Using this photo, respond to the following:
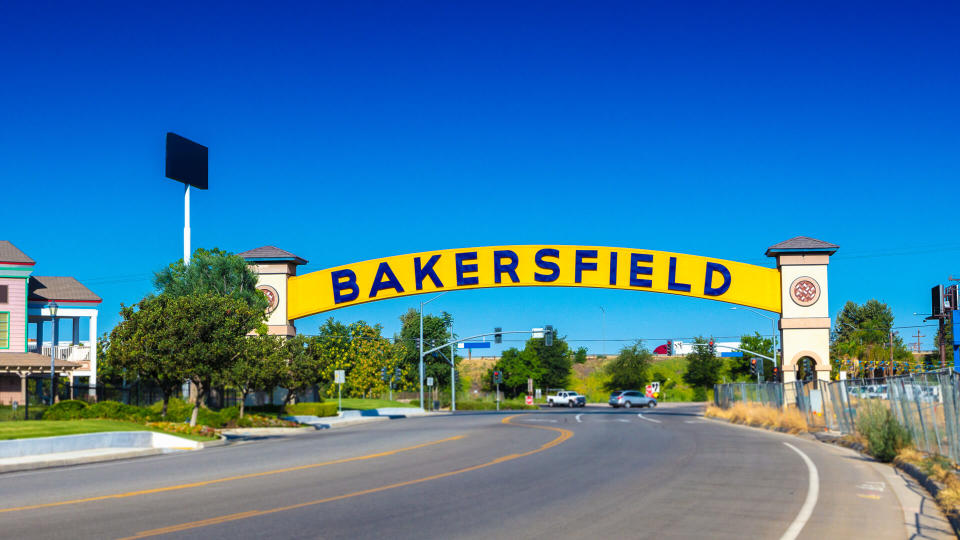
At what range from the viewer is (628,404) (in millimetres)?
77812

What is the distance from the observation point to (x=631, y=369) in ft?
365

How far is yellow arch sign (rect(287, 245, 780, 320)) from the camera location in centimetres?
4253

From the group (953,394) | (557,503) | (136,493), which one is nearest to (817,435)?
(953,394)

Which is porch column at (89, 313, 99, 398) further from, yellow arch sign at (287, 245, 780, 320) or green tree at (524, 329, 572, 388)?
green tree at (524, 329, 572, 388)

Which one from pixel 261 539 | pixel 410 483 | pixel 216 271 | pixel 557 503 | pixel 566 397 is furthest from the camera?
pixel 566 397

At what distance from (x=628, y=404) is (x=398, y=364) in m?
30.2

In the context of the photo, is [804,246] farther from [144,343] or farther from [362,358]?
[362,358]

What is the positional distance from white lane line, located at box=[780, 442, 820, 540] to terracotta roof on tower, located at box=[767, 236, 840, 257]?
2375 cm

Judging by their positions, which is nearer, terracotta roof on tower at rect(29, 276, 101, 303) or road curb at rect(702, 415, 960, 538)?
road curb at rect(702, 415, 960, 538)

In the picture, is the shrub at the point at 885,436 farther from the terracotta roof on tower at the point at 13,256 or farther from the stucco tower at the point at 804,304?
the terracotta roof on tower at the point at 13,256

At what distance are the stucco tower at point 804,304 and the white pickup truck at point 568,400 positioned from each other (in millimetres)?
45571

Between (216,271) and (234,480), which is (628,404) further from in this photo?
(234,480)

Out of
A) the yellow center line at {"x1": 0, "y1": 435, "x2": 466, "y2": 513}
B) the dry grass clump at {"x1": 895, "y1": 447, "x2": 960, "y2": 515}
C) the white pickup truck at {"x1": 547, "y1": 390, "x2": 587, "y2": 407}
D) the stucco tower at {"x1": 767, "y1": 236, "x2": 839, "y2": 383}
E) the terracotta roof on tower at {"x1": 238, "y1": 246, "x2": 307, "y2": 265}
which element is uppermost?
the terracotta roof on tower at {"x1": 238, "y1": 246, "x2": 307, "y2": 265}

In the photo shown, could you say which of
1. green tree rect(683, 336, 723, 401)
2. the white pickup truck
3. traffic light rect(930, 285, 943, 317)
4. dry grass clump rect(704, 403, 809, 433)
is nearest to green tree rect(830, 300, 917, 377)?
green tree rect(683, 336, 723, 401)
